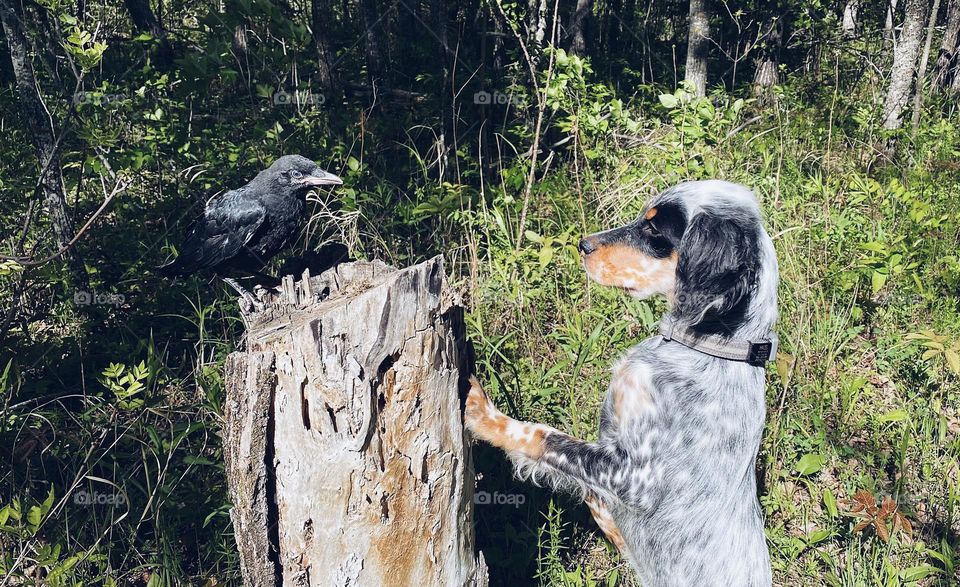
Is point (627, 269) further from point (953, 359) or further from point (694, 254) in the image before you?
point (953, 359)

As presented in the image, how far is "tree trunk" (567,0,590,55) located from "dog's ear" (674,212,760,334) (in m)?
5.13

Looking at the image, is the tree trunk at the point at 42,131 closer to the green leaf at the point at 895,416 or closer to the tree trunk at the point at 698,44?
the green leaf at the point at 895,416

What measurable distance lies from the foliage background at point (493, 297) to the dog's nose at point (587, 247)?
3.00 feet

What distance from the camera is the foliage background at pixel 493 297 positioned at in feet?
10.6

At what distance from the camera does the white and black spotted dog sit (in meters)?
2.45

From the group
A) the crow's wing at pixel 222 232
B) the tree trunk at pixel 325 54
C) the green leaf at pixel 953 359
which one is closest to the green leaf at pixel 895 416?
the green leaf at pixel 953 359

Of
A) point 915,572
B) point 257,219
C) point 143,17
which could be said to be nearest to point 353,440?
point 257,219

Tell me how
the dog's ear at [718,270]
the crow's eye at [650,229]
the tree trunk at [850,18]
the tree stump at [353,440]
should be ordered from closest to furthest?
the tree stump at [353,440] → the dog's ear at [718,270] → the crow's eye at [650,229] → the tree trunk at [850,18]

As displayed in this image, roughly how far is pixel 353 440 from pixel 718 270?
130cm

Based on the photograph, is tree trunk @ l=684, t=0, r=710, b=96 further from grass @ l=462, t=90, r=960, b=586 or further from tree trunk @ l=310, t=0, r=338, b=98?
tree trunk @ l=310, t=0, r=338, b=98

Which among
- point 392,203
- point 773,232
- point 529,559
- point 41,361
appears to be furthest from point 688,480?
point 41,361

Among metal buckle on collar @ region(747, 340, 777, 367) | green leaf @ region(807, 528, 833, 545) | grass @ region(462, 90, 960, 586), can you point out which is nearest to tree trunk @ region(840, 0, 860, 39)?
grass @ region(462, 90, 960, 586)

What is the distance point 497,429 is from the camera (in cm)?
262

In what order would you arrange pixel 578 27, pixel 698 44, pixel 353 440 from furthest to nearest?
pixel 578 27 → pixel 698 44 → pixel 353 440
